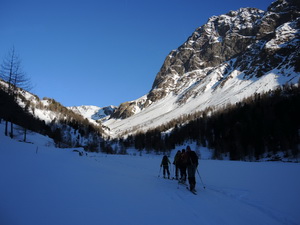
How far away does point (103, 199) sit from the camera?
614 cm

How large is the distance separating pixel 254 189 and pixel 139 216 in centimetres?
880

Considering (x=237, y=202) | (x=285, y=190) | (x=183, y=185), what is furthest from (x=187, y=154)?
(x=285, y=190)

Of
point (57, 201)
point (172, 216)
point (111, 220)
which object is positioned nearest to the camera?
point (111, 220)

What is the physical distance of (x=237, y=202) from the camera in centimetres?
888

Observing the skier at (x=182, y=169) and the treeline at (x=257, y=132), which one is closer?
the skier at (x=182, y=169)

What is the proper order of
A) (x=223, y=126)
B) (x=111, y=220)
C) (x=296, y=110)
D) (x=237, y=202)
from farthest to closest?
(x=223, y=126)
(x=296, y=110)
(x=237, y=202)
(x=111, y=220)

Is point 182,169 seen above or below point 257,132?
below

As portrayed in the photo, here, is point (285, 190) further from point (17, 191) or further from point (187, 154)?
point (17, 191)

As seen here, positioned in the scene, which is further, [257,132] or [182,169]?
[257,132]

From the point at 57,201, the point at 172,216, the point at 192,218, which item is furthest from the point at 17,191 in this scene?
the point at 192,218

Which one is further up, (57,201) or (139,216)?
(57,201)

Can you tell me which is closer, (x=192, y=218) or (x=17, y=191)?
(x=17, y=191)

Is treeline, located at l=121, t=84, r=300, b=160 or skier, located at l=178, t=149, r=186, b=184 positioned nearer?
skier, located at l=178, t=149, r=186, b=184

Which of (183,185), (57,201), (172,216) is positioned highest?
(57,201)
